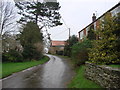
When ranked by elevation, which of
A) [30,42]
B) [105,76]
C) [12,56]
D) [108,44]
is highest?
[30,42]

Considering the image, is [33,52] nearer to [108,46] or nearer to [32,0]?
[32,0]

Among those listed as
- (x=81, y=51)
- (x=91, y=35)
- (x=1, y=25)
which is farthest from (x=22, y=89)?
(x=1, y=25)

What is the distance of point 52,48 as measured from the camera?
56.0 m

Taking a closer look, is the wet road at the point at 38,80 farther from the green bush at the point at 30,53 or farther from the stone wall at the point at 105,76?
the green bush at the point at 30,53

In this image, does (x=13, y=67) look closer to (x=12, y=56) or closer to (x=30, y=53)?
(x=12, y=56)

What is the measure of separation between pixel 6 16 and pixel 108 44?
19.9 meters

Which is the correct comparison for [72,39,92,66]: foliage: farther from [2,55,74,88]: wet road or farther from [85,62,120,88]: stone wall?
[85,62,120,88]: stone wall

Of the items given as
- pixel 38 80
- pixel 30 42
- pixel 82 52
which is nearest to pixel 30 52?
pixel 30 42

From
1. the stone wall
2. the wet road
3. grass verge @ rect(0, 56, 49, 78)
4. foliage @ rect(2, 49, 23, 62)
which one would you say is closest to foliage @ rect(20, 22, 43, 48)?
foliage @ rect(2, 49, 23, 62)

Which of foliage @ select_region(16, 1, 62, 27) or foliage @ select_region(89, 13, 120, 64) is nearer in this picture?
foliage @ select_region(89, 13, 120, 64)

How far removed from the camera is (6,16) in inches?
923

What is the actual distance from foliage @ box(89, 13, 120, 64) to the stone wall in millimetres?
835

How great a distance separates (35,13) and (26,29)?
203 inches

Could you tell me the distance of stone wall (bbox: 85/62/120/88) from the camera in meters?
5.65
